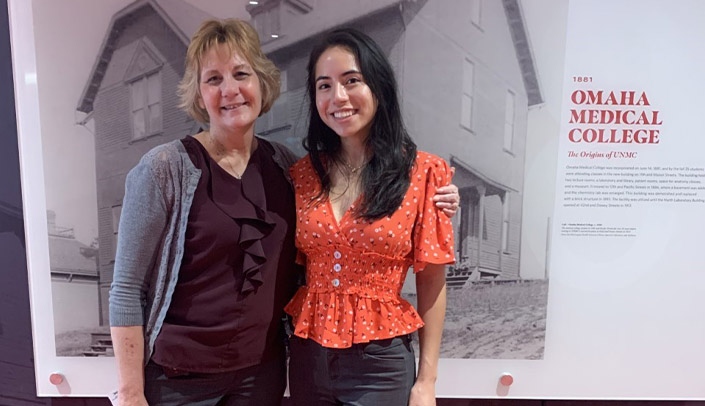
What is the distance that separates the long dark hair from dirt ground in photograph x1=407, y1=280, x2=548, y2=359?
25.0 inches

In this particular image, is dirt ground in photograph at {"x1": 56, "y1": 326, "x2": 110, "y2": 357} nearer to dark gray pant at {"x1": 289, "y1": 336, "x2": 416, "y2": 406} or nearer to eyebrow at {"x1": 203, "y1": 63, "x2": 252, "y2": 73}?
dark gray pant at {"x1": 289, "y1": 336, "x2": 416, "y2": 406}

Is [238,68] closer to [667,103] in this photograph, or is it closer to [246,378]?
[246,378]

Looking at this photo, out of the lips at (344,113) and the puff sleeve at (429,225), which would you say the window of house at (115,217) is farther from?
the puff sleeve at (429,225)

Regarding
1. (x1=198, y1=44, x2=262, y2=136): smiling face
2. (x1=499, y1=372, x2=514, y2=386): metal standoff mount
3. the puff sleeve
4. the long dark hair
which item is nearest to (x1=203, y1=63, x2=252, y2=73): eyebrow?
(x1=198, y1=44, x2=262, y2=136): smiling face

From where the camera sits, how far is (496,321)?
172cm

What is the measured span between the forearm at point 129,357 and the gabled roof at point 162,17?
0.91 m

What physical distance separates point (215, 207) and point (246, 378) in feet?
1.65

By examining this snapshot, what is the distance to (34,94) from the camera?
158 centimetres

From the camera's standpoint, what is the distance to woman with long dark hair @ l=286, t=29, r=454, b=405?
1.19m

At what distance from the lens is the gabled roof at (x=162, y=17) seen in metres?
1.56

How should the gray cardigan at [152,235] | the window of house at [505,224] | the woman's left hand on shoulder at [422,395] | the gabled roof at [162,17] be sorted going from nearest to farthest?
the gray cardigan at [152,235], the woman's left hand on shoulder at [422,395], the gabled roof at [162,17], the window of house at [505,224]

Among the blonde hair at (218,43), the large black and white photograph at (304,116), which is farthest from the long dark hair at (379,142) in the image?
the large black and white photograph at (304,116)

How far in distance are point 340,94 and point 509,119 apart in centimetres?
74

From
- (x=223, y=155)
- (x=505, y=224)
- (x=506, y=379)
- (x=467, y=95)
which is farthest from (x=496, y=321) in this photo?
(x=223, y=155)
